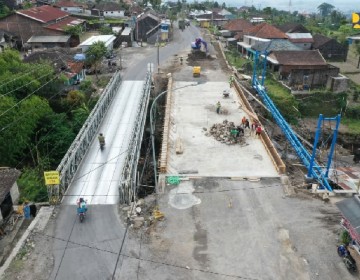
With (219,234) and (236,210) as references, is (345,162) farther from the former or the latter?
(219,234)

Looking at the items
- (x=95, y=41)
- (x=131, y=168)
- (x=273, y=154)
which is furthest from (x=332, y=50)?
(x=131, y=168)

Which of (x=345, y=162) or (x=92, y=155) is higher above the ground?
(x=92, y=155)

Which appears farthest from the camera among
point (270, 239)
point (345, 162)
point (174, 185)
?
point (345, 162)

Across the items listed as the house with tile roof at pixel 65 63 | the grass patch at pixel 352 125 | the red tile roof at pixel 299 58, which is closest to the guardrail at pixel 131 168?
the house with tile roof at pixel 65 63

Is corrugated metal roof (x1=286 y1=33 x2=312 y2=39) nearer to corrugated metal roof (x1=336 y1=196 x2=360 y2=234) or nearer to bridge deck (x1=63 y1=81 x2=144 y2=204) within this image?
bridge deck (x1=63 y1=81 x2=144 y2=204)

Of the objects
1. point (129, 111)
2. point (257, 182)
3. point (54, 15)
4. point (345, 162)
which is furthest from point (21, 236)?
point (54, 15)

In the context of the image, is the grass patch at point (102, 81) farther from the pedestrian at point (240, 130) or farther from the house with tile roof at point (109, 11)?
the house with tile roof at point (109, 11)
